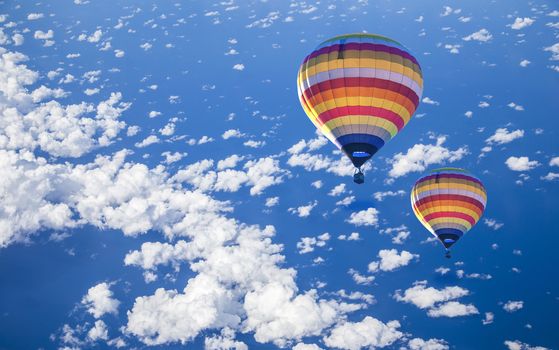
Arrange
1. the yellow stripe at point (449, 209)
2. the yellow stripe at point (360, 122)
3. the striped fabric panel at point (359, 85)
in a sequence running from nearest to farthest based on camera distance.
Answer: the striped fabric panel at point (359, 85), the yellow stripe at point (360, 122), the yellow stripe at point (449, 209)

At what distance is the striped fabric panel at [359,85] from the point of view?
33.3m

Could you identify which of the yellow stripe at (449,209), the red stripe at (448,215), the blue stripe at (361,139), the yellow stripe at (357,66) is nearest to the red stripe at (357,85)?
the yellow stripe at (357,66)

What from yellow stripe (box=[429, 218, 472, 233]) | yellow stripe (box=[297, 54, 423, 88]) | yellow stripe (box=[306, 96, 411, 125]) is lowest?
yellow stripe (box=[306, 96, 411, 125])

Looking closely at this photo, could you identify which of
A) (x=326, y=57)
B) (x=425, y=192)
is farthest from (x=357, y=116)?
(x=425, y=192)

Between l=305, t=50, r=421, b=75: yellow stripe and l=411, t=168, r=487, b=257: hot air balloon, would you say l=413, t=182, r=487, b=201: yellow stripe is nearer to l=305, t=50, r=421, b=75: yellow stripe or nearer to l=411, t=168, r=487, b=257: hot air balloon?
l=411, t=168, r=487, b=257: hot air balloon

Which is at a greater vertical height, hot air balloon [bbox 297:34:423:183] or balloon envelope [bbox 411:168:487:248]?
balloon envelope [bbox 411:168:487:248]

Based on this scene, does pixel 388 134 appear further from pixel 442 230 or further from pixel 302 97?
pixel 442 230

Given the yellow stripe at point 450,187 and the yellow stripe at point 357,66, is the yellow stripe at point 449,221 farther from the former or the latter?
the yellow stripe at point 357,66

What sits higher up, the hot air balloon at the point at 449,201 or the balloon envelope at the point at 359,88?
the hot air balloon at the point at 449,201

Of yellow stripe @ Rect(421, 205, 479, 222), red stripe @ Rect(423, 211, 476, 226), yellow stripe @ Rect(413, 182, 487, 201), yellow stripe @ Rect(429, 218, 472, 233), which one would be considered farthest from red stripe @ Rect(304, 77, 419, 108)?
yellow stripe @ Rect(429, 218, 472, 233)

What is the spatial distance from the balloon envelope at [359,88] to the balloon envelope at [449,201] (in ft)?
55.5

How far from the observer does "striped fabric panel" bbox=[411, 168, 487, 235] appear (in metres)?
49.7

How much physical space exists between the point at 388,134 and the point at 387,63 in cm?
515

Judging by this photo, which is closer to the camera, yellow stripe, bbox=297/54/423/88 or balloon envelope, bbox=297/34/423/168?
yellow stripe, bbox=297/54/423/88
